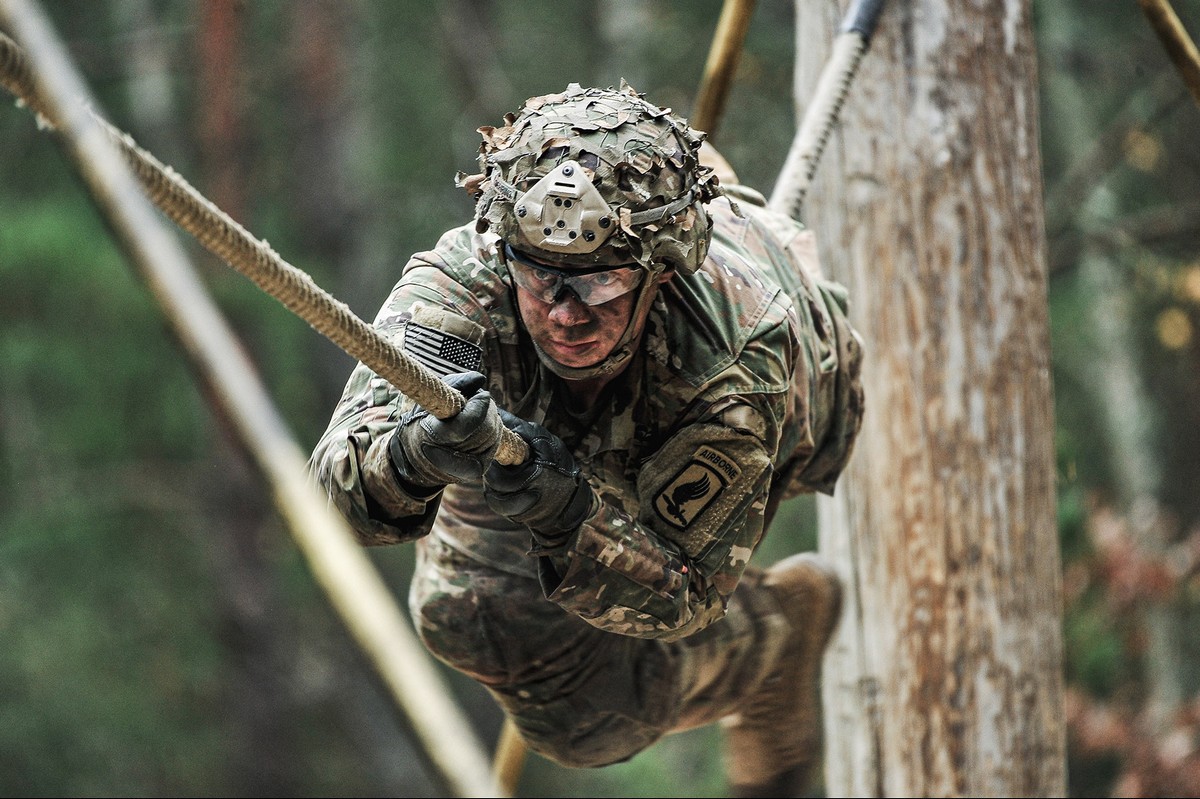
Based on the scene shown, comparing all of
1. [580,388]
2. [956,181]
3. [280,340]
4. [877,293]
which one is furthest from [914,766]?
[280,340]

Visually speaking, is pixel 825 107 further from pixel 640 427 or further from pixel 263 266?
pixel 263 266

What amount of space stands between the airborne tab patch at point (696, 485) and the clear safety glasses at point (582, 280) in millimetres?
399

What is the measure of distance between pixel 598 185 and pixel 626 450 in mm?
658

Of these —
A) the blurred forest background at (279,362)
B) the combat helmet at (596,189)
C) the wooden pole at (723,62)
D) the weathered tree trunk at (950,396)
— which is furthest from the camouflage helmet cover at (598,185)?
the blurred forest background at (279,362)

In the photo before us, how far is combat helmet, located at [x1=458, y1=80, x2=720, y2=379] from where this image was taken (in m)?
2.68

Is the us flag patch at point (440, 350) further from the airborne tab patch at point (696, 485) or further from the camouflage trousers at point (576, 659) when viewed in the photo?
the camouflage trousers at point (576, 659)

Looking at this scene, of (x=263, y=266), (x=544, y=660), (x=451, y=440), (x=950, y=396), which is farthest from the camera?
(x=950, y=396)

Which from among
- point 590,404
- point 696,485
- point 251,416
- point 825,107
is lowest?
point 696,485

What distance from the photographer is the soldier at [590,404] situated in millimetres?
2742

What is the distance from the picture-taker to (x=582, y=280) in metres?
2.75

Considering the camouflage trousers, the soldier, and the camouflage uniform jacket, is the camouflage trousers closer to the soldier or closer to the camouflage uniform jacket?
the soldier

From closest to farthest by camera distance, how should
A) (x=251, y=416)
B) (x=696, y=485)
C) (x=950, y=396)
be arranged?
(x=251, y=416) → (x=696, y=485) → (x=950, y=396)

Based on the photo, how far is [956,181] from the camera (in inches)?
186

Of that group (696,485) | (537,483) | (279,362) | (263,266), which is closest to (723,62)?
(696,485)
